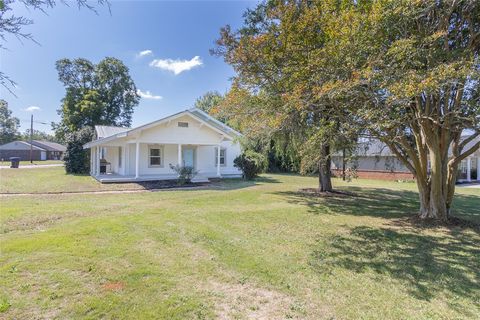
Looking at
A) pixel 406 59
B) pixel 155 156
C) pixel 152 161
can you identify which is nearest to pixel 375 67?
pixel 406 59

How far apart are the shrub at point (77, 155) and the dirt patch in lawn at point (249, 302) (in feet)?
74.6

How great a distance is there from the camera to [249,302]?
3529 millimetres

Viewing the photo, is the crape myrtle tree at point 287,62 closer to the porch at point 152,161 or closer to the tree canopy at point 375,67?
the tree canopy at point 375,67

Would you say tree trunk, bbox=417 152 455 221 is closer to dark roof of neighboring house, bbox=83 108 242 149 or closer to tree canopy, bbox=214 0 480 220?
tree canopy, bbox=214 0 480 220

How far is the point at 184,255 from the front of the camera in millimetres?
5078

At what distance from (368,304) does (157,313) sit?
2640mm

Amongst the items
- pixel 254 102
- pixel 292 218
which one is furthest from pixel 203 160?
pixel 292 218

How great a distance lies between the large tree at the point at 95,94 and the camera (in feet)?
122

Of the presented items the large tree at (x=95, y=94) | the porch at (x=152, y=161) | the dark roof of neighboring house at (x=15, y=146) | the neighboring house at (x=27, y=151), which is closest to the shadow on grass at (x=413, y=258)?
the porch at (x=152, y=161)

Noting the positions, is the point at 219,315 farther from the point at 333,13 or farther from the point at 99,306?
the point at 333,13

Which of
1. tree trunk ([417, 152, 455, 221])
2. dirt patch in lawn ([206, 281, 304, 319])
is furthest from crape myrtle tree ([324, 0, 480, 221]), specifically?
dirt patch in lawn ([206, 281, 304, 319])

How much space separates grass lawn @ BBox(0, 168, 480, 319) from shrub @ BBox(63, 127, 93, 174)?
15279 millimetres

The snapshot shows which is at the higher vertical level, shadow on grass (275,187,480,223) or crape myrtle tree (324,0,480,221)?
crape myrtle tree (324,0,480,221)

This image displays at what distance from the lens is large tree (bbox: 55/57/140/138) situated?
1464 inches
